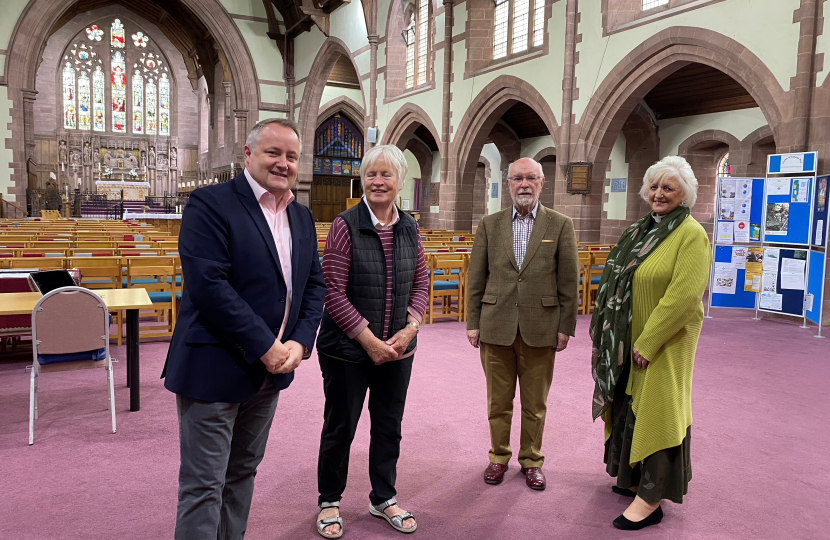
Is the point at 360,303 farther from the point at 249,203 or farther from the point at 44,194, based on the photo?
the point at 44,194

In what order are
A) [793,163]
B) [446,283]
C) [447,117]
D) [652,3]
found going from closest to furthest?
[793,163] → [446,283] → [652,3] → [447,117]

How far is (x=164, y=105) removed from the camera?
30750mm

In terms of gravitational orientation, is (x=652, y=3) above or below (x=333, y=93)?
below

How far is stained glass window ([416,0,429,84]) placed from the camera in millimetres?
15102

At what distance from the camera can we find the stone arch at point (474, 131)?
1150cm

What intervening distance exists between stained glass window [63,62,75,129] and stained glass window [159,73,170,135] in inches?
148

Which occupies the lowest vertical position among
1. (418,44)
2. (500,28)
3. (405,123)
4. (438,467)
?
(438,467)

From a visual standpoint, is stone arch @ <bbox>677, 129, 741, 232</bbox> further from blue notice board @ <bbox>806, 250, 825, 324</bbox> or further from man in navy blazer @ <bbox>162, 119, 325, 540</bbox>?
man in navy blazer @ <bbox>162, 119, 325, 540</bbox>

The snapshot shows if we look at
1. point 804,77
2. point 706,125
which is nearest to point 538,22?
point 706,125

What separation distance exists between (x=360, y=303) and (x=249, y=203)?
0.69 m

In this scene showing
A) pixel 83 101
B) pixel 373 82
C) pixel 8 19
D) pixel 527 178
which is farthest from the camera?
pixel 83 101

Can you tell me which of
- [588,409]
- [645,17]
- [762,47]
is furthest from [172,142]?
[588,409]

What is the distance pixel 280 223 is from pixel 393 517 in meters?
1.30

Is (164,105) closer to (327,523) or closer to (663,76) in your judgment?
(663,76)
